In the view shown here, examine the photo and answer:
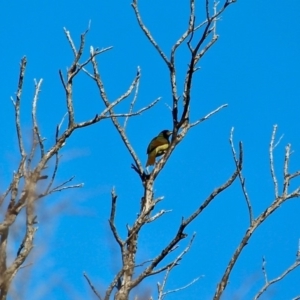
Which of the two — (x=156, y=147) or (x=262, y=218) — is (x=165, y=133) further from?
(x=262, y=218)

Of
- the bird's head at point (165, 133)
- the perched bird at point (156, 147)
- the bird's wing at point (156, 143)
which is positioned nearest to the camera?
the perched bird at point (156, 147)

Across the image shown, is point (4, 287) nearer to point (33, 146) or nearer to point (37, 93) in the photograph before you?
point (33, 146)

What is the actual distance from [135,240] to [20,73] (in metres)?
1.56

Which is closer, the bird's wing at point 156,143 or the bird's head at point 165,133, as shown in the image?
the bird's wing at point 156,143

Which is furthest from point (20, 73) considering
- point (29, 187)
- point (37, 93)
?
point (29, 187)

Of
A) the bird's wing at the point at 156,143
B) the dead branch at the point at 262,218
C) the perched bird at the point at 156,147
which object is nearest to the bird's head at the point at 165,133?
the perched bird at the point at 156,147

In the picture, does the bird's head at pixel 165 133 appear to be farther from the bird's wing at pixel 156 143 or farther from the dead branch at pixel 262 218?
the dead branch at pixel 262 218

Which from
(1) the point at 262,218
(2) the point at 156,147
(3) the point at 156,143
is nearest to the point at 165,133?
(3) the point at 156,143

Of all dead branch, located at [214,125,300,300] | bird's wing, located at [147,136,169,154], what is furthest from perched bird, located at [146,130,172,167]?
dead branch, located at [214,125,300,300]

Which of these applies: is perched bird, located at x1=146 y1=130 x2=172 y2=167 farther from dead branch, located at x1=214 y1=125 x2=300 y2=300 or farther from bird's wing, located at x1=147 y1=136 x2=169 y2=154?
dead branch, located at x1=214 y1=125 x2=300 y2=300

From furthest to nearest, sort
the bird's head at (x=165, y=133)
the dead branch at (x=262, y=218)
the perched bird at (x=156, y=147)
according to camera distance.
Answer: the bird's head at (x=165, y=133)
the perched bird at (x=156, y=147)
the dead branch at (x=262, y=218)

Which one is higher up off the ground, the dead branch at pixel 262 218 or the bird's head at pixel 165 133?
the bird's head at pixel 165 133

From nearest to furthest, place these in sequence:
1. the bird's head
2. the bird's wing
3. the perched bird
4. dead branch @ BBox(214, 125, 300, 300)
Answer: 1. dead branch @ BBox(214, 125, 300, 300)
2. the perched bird
3. the bird's wing
4. the bird's head

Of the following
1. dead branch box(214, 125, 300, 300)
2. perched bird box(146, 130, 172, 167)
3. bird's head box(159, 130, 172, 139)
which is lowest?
dead branch box(214, 125, 300, 300)
